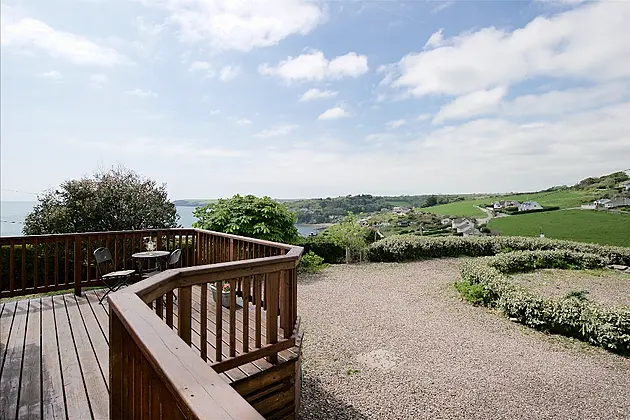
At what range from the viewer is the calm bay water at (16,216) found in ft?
26.8

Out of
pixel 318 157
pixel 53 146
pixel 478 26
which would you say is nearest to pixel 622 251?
pixel 478 26

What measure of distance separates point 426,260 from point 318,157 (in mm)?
5751

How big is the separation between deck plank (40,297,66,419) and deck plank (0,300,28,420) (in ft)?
0.48

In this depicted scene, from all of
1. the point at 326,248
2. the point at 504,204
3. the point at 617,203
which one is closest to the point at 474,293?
the point at 326,248

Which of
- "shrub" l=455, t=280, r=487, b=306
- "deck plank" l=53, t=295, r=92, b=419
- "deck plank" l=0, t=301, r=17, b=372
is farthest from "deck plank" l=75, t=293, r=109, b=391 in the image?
"shrub" l=455, t=280, r=487, b=306

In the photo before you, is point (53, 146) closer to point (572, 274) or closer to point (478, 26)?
point (478, 26)

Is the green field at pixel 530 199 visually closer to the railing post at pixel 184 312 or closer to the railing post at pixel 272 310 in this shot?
Answer: the railing post at pixel 272 310

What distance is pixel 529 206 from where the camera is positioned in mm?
13758

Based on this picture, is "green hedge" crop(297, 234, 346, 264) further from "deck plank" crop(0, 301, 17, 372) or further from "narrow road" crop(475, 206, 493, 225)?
"deck plank" crop(0, 301, 17, 372)

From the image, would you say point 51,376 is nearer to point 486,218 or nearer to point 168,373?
point 168,373

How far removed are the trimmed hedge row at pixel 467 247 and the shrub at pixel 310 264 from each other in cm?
212

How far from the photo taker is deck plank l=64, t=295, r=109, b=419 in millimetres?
2061

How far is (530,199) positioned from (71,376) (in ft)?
52.9

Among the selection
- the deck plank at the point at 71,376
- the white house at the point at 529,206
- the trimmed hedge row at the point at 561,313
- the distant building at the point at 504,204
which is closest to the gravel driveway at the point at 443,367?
the trimmed hedge row at the point at 561,313
